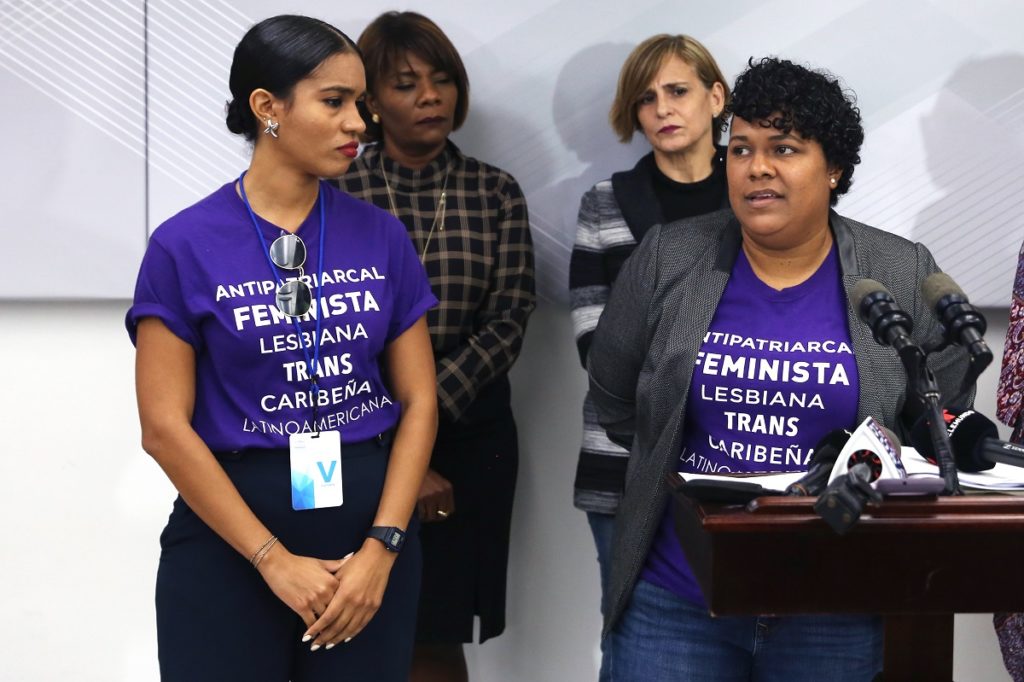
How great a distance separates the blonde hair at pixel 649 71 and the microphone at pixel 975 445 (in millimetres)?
1271

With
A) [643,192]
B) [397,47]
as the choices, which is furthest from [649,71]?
[397,47]

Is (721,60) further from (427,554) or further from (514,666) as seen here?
(514,666)

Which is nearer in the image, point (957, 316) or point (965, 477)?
point (957, 316)

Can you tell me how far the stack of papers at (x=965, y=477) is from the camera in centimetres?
131

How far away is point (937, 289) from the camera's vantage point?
1326 mm

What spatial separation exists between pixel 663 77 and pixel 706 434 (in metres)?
1.13

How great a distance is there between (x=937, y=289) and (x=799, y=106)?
49 cm

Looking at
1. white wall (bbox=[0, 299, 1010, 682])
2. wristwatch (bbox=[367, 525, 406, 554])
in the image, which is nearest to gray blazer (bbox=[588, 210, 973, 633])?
wristwatch (bbox=[367, 525, 406, 554])

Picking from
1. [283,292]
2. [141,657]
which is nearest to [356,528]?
[283,292]

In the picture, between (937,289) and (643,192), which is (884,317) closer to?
(937,289)

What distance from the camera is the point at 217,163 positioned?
2822mm

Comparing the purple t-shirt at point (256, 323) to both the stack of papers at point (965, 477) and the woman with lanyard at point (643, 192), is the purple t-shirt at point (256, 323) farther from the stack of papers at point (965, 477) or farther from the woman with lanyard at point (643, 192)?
the woman with lanyard at point (643, 192)

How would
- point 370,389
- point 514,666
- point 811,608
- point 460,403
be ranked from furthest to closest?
1. point 514,666
2. point 460,403
3. point 370,389
4. point 811,608

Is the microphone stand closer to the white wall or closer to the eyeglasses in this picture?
the eyeglasses
